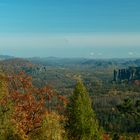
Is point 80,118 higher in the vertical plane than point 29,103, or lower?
lower

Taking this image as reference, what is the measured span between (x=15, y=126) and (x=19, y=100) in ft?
12.3

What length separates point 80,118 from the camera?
56375 mm

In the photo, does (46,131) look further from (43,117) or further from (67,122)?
(67,122)

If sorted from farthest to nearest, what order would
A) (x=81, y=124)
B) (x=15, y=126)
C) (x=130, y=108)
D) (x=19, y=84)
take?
(x=130, y=108) → (x=81, y=124) → (x=19, y=84) → (x=15, y=126)

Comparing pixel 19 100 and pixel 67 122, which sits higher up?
pixel 19 100

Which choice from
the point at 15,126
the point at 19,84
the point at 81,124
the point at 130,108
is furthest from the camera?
the point at 130,108

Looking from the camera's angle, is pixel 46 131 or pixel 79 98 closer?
pixel 46 131

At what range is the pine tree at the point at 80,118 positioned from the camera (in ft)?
184

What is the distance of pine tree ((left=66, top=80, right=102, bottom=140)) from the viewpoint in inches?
2213

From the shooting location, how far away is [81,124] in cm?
5625

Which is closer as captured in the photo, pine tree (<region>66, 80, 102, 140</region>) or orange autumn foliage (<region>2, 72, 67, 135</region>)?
orange autumn foliage (<region>2, 72, 67, 135</region>)

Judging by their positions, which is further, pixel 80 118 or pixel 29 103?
pixel 80 118

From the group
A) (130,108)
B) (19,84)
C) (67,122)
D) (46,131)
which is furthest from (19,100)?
(130,108)

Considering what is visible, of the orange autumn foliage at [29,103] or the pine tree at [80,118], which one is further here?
the pine tree at [80,118]
